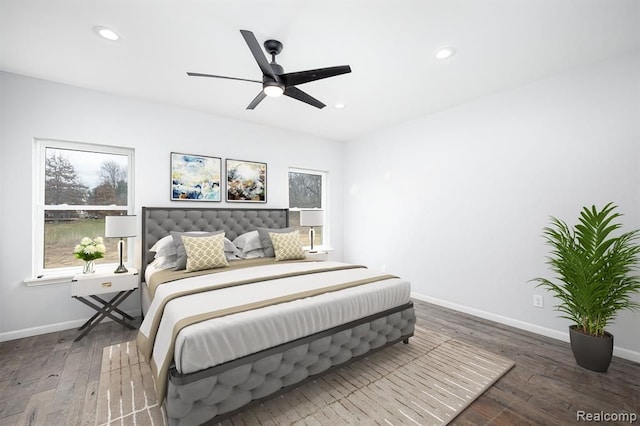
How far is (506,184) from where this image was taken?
10.8 ft

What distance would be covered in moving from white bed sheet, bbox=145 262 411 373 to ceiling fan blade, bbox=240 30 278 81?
5.53ft

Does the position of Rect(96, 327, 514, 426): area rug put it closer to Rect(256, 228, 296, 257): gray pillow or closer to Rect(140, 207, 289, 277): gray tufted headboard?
Rect(140, 207, 289, 277): gray tufted headboard

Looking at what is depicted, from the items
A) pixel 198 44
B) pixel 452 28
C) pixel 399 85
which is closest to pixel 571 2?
pixel 452 28

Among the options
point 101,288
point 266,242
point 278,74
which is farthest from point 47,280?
point 278,74

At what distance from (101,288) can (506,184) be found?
4.64 meters

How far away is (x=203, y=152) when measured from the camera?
3.98 m

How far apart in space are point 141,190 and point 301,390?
10.1 feet

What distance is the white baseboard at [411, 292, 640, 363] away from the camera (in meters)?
2.48

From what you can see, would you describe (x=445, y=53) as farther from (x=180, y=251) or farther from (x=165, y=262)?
(x=165, y=262)

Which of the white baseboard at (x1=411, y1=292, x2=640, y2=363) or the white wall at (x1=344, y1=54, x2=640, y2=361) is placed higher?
the white wall at (x1=344, y1=54, x2=640, y2=361)

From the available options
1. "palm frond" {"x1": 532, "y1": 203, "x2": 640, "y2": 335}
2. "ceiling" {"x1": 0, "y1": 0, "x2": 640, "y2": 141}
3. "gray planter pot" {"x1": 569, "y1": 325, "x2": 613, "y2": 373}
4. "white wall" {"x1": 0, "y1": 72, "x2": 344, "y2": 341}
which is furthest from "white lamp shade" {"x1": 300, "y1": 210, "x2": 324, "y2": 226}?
"gray planter pot" {"x1": 569, "y1": 325, "x2": 613, "y2": 373}

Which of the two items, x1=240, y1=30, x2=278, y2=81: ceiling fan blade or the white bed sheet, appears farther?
x1=240, y1=30, x2=278, y2=81: ceiling fan blade

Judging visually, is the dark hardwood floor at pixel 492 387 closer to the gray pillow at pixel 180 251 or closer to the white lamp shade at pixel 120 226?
the gray pillow at pixel 180 251

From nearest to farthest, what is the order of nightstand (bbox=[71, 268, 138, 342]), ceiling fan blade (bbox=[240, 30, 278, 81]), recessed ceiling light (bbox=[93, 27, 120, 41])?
1. ceiling fan blade (bbox=[240, 30, 278, 81])
2. recessed ceiling light (bbox=[93, 27, 120, 41])
3. nightstand (bbox=[71, 268, 138, 342])
